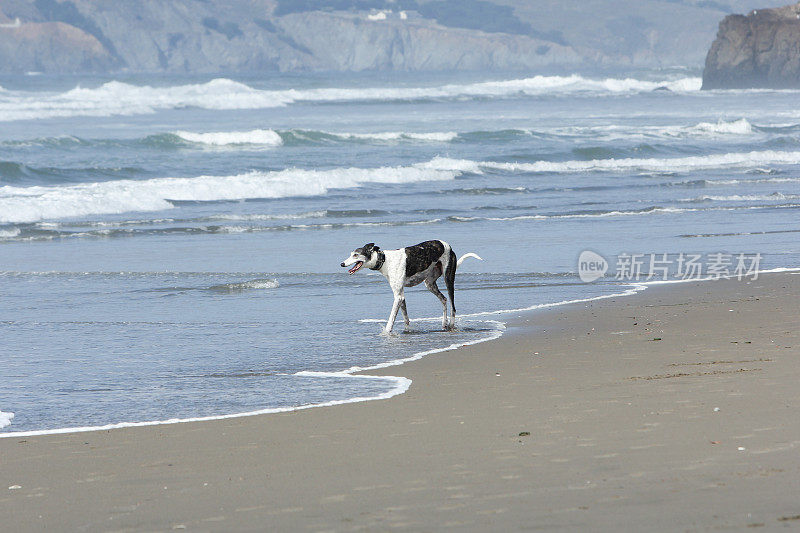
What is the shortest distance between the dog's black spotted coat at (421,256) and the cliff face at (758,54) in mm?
96305

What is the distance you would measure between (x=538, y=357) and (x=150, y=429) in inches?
123

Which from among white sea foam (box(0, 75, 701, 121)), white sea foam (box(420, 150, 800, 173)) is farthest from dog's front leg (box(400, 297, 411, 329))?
white sea foam (box(0, 75, 701, 121))

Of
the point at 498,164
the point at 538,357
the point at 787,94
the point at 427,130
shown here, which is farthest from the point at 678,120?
the point at 538,357

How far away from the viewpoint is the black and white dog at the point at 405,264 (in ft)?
31.0

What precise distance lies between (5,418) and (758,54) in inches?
4026

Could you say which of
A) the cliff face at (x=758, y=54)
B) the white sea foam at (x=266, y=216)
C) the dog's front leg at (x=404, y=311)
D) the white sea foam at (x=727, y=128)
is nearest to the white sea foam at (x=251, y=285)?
the dog's front leg at (x=404, y=311)

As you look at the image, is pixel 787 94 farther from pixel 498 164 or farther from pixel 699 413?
pixel 699 413

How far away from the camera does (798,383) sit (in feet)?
21.1

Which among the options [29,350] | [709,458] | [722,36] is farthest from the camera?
[722,36]

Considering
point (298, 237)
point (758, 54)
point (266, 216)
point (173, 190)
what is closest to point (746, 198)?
point (266, 216)

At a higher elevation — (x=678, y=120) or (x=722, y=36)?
(x=722, y=36)

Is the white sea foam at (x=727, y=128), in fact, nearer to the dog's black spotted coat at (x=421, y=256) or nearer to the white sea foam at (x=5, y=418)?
the dog's black spotted coat at (x=421, y=256)

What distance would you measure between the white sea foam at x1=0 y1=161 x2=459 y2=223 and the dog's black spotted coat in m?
13.2

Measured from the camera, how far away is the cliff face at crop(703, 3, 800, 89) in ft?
325
